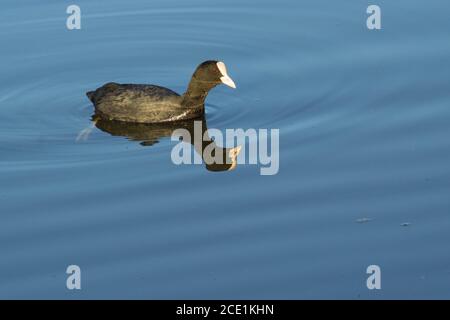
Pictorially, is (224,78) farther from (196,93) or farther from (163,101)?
(163,101)

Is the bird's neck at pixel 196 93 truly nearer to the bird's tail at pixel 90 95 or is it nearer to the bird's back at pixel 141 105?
the bird's back at pixel 141 105

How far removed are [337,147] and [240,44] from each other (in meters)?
3.41

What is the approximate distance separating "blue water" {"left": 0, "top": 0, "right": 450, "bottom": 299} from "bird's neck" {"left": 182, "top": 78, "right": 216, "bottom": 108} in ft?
0.79

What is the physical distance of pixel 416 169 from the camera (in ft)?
31.6

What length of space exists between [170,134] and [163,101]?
46 cm

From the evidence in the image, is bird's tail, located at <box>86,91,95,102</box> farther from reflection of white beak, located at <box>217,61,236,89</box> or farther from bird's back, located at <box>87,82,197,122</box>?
reflection of white beak, located at <box>217,61,236,89</box>

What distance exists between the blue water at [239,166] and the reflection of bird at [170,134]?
14 centimetres

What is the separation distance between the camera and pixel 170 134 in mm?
11102

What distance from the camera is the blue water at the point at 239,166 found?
8.14m

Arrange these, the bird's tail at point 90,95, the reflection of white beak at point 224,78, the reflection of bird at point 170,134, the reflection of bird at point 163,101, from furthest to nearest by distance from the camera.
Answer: the bird's tail at point 90,95 < the reflection of bird at point 163,101 < the reflection of white beak at point 224,78 < the reflection of bird at point 170,134

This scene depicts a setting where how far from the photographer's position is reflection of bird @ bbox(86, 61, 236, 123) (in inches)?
448

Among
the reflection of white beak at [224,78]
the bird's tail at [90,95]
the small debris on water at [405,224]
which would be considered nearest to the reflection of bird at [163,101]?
the reflection of white beak at [224,78]

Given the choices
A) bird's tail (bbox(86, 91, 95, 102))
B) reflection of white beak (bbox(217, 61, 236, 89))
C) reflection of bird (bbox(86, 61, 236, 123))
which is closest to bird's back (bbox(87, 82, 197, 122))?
reflection of bird (bbox(86, 61, 236, 123))

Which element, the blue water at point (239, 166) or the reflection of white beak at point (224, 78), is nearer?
the blue water at point (239, 166)
